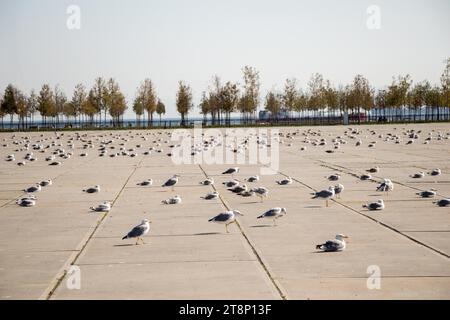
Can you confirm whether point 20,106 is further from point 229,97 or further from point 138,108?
point 229,97

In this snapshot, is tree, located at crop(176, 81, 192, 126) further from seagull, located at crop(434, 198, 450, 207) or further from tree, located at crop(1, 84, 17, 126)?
seagull, located at crop(434, 198, 450, 207)

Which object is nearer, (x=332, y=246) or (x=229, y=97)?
(x=332, y=246)

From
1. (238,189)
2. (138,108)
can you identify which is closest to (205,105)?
(138,108)

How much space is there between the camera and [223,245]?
403 inches

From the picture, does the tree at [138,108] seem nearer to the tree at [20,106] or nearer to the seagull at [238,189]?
the tree at [20,106]

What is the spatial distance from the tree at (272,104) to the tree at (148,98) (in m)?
23.4

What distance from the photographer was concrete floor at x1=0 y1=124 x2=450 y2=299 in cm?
766

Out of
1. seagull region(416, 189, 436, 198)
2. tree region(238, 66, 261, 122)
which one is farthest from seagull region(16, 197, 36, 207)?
tree region(238, 66, 261, 122)

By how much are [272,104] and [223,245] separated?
376ft

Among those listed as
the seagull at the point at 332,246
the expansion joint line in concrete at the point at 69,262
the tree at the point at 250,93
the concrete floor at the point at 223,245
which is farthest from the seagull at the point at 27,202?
the tree at the point at 250,93

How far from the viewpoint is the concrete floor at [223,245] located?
7664 millimetres

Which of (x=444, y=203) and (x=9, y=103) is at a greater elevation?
(x=9, y=103)

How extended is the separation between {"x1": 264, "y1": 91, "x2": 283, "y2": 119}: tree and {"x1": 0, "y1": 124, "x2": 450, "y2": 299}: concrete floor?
10469cm

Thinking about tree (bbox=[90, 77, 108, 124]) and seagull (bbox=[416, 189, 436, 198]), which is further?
tree (bbox=[90, 77, 108, 124])
